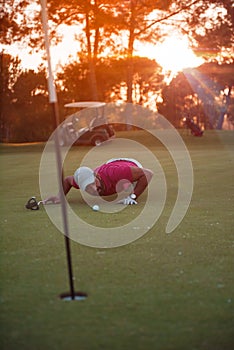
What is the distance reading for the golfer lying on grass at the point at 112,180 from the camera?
1007 cm

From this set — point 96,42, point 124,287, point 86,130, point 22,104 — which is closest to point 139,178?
point 124,287

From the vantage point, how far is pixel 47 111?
A: 162 feet

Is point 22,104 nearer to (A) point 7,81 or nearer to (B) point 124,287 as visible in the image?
(A) point 7,81

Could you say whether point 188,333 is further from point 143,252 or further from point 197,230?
point 197,230

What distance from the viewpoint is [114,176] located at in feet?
33.7

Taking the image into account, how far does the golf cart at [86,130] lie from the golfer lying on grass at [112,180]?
2136 cm

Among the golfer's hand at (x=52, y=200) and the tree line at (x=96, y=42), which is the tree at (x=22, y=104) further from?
the golfer's hand at (x=52, y=200)

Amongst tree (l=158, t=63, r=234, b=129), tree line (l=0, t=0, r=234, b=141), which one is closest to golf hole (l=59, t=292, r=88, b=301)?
tree line (l=0, t=0, r=234, b=141)

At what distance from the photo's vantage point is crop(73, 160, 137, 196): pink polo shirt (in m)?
10.3

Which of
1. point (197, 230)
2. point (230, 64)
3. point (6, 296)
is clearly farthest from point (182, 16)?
point (6, 296)

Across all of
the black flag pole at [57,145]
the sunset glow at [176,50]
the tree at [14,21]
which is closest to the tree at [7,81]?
the tree at [14,21]

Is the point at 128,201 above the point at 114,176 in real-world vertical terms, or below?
below

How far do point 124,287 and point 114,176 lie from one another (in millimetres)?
5065

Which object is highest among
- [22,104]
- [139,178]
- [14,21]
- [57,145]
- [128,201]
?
[14,21]
